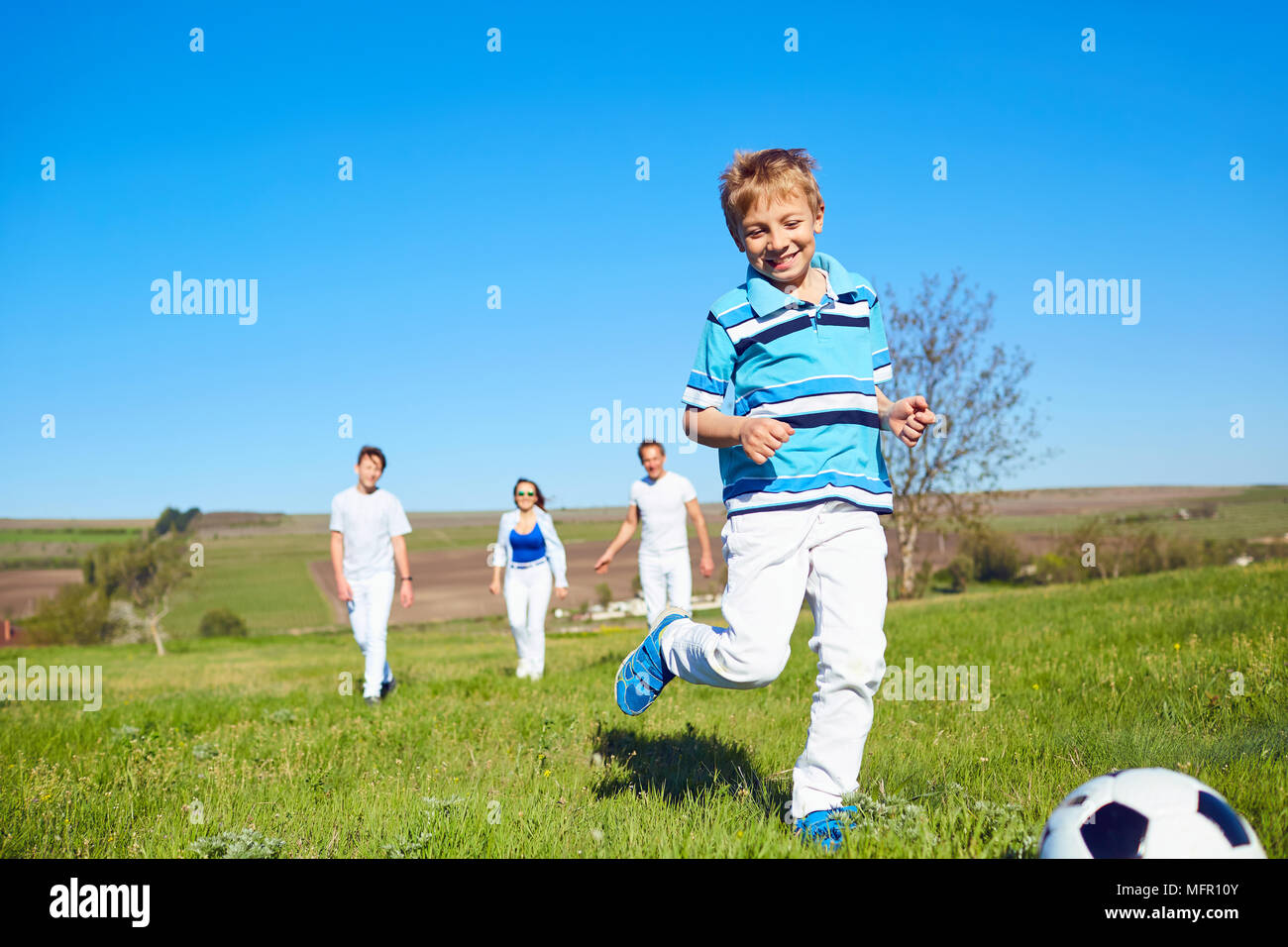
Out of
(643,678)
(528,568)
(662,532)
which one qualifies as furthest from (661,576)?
(643,678)

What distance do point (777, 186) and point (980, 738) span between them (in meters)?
3.16

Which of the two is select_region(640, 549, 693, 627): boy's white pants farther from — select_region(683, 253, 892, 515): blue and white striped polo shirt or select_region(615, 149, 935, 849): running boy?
select_region(683, 253, 892, 515): blue and white striped polo shirt

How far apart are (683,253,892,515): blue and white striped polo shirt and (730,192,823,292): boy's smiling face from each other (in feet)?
0.23

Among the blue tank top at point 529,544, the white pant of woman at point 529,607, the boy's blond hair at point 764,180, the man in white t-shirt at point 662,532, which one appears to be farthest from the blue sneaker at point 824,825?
the blue tank top at point 529,544

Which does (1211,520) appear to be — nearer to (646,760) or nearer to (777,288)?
(646,760)

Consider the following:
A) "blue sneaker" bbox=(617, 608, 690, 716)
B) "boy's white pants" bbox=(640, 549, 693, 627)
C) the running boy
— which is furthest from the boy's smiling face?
"boy's white pants" bbox=(640, 549, 693, 627)

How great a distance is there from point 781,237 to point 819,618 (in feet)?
5.06

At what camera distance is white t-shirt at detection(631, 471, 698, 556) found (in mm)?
10227

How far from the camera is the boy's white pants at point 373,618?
29.3 ft

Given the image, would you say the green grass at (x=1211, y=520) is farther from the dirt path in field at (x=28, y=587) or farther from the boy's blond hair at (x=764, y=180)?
the dirt path in field at (x=28, y=587)

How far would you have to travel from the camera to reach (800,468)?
3.32m

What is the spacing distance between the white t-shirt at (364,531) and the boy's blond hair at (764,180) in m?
6.62
